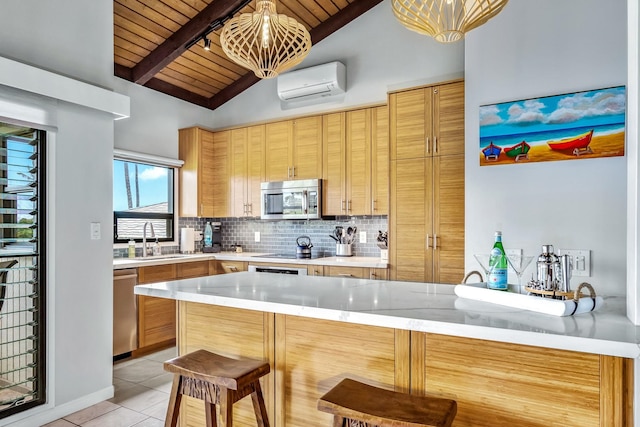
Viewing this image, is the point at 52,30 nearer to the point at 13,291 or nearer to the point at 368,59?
the point at 13,291

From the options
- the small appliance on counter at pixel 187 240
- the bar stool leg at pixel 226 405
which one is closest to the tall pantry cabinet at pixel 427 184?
the bar stool leg at pixel 226 405

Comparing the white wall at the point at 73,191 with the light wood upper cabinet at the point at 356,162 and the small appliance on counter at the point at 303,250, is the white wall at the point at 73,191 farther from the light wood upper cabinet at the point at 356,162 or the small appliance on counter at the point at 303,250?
the light wood upper cabinet at the point at 356,162

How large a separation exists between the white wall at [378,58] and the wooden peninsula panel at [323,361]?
286 cm

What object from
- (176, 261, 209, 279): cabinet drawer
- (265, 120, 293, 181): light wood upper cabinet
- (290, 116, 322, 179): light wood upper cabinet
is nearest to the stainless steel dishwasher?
(176, 261, 209, 279): cabinet drawer

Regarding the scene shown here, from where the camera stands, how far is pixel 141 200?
15.2 ft

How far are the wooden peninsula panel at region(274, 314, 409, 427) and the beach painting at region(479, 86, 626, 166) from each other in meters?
1.62

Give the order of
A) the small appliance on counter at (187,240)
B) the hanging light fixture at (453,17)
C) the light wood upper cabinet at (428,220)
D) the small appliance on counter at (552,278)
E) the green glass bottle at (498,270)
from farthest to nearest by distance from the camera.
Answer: the small appliance on counter at (187,240)
the light wood upper cabinet at (428,220)
the hanging light fixture at (453,17)
the green glass bottle at (498,270)
the small appliance on counter at (552,278)

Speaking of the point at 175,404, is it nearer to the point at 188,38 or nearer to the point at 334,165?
the point at 334,165

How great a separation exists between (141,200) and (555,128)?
405 centimetres

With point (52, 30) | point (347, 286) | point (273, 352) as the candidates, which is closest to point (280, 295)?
point (273, 352)

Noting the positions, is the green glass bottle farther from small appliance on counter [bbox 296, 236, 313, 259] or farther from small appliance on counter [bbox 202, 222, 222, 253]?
small appliance on counter [bbox 202, 222, 222, 253]

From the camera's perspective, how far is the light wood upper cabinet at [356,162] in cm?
400

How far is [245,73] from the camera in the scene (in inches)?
200

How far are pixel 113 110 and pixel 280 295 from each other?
6.43 ft
